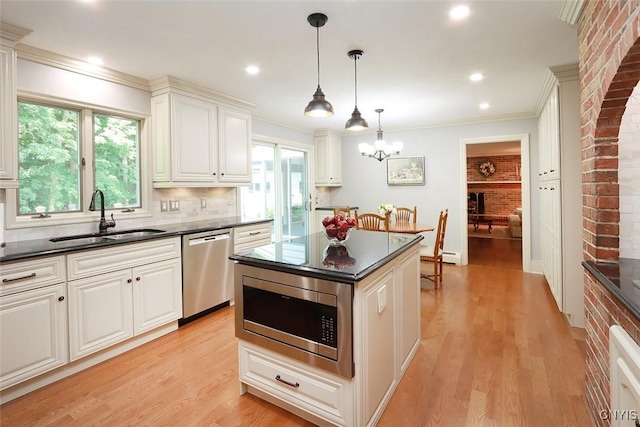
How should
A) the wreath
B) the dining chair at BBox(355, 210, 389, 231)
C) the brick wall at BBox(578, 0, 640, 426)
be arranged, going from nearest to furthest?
the brick wall at BBox(578, 0, 640, 426)
the dining chair at BBox(355, 210, 389, 231)
the wreath

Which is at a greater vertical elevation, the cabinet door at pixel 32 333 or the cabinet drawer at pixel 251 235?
the cabinet drawer at pixel 251 235

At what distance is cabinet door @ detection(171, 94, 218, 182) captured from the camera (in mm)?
3357

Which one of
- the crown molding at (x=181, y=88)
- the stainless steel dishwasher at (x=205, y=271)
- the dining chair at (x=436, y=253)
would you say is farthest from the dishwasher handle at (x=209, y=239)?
the dining chair at (x=436, y=253)

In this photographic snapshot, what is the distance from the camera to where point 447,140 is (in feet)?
18.0

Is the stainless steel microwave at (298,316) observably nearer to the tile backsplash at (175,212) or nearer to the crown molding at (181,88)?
the tile backsplash at (175,212)

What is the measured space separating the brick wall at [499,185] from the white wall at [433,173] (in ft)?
16.8

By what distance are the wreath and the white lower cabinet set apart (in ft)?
31.8

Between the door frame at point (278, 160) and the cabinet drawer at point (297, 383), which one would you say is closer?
the cabinet drawer at point (297, 383)

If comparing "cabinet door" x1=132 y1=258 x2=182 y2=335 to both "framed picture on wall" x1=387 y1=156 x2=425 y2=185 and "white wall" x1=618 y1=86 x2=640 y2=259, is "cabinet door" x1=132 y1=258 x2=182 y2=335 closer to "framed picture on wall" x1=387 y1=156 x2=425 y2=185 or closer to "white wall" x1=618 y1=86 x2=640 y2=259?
"white wall" x1=618 y1=86 x2=640 y2=259

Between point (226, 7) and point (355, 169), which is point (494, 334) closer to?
point (226, 7)

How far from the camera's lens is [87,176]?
2.98 metres

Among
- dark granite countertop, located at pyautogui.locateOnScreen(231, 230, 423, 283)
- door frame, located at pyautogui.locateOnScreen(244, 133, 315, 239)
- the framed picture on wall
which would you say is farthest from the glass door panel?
dark granite countertop, located at pyautogui.locateOnScreen(231, 230, 423, 283)

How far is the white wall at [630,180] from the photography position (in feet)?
5.71

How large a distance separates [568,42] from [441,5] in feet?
4.38
